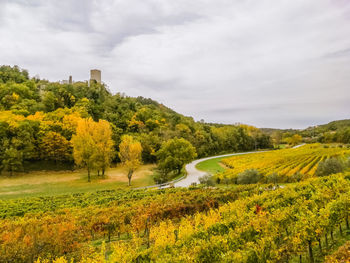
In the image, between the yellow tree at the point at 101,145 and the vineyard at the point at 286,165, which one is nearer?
the vineyard at the point at 286,165

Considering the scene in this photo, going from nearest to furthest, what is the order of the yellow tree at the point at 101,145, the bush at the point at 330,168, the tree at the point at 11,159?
the bush at the point at 330,168, the yellow tree at the point at 101,145, the tree at the point at 11,159

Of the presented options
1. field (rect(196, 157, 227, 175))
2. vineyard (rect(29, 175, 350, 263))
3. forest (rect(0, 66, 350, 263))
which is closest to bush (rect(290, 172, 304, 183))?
forest (rect(0, 66, 350, 263))

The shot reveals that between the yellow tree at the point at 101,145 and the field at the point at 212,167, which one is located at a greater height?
the yellow tree at the point at 101,145

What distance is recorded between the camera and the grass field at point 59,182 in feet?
117

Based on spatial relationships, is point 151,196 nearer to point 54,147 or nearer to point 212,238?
point 212,238

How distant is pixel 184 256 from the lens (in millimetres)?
6770

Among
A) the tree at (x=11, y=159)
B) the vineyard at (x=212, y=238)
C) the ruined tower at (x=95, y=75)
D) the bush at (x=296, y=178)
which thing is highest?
the ruined tower at (x=95, y=75)

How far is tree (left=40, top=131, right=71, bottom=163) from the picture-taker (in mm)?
50844

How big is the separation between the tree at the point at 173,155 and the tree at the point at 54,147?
76.2 ft

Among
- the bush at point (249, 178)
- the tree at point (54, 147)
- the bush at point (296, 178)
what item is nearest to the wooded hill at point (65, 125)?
the tree at point (54, 147)

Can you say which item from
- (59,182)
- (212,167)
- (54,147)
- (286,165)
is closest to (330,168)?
(286,165)

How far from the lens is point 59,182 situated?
4156 cm

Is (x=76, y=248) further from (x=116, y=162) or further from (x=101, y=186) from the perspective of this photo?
(x=116, y=162)

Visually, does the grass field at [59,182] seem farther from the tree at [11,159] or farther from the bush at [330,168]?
the bush at [330,168]
